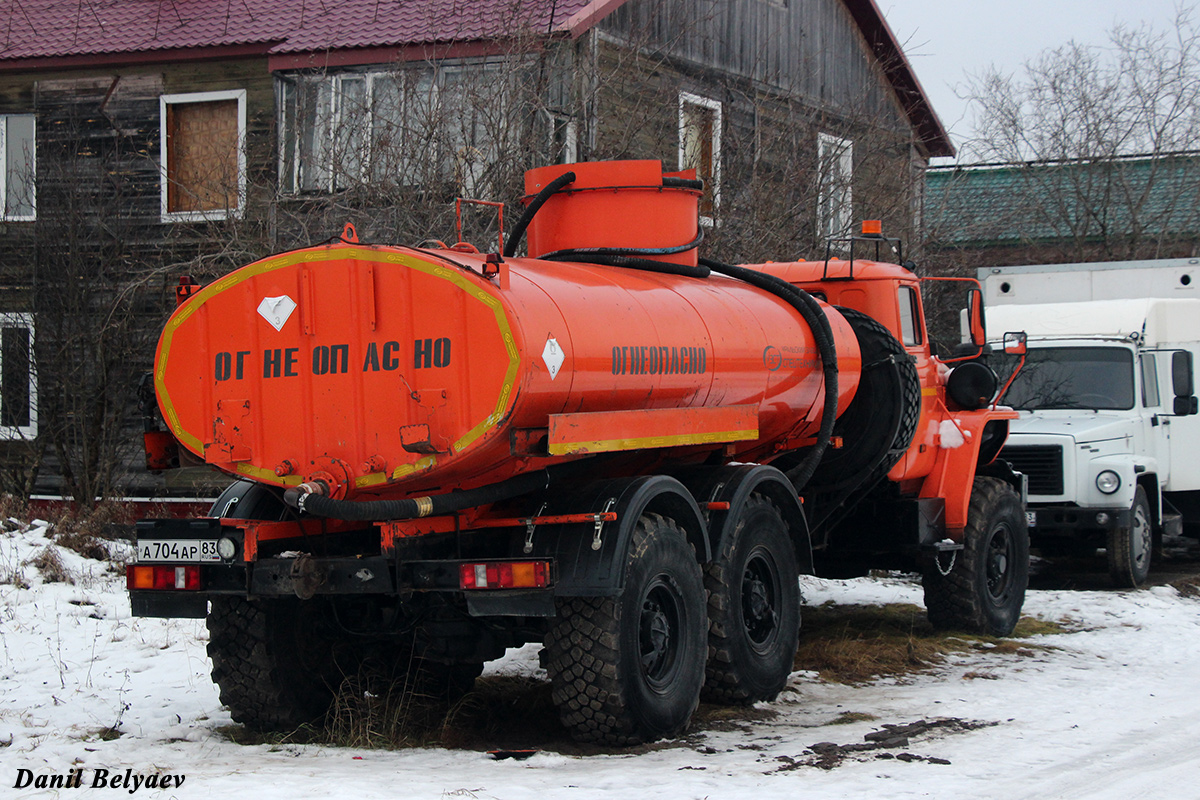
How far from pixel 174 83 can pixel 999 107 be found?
16388mm

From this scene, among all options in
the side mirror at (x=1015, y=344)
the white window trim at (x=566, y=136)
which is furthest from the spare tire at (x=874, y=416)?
the white window trim at (x=566, y=136)

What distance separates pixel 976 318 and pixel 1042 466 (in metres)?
3.08

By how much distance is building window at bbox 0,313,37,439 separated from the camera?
54.2ft

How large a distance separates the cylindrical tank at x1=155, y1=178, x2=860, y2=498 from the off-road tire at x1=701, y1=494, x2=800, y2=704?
0.79 meters

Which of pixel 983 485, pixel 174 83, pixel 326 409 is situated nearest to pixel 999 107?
pixel 174 83

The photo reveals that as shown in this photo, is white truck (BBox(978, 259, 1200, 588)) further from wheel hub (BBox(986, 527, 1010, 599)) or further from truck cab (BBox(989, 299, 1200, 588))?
wheel hub (BBox(986, 527, 1010, 599))

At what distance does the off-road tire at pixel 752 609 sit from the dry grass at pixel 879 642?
3.04 feet

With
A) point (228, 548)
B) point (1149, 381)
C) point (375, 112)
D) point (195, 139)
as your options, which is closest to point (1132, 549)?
point (1149, 381)

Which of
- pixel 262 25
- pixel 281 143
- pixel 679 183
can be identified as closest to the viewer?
pixel 679 183

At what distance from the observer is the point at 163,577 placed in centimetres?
672

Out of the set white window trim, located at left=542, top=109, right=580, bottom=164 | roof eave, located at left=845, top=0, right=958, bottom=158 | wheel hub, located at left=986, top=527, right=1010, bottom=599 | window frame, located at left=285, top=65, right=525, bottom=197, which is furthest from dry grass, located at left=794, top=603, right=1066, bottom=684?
roof eave, located at left=845, top=0, right=958, bottom=158

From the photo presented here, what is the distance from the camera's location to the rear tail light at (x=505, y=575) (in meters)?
6.12

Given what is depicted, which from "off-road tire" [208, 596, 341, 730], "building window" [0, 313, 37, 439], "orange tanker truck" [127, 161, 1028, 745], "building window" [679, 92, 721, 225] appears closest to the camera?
"orange tanker truck" [127, 161, 1028, 745]

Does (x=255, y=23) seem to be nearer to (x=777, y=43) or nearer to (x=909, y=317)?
(x=777, y=43)
